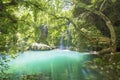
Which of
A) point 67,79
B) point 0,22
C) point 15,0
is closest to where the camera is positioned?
point 0,22

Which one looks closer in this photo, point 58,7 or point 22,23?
point 22,23

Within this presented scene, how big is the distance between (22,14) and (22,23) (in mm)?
742

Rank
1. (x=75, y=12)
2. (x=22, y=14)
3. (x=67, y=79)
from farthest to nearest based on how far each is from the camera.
Answer: (x=75, y=12), (x=67, y=79), (x=22, y=14)

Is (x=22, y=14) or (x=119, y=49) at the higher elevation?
(x=22, y=14)

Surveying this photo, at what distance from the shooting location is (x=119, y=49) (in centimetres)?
2352

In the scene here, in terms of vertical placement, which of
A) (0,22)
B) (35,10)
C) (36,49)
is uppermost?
(35,10)

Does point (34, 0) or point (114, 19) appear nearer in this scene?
point (34, 0)

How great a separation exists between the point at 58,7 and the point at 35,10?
14.8 feet

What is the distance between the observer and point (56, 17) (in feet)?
43.3

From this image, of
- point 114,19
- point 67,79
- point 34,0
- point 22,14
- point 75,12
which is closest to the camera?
point 34,0

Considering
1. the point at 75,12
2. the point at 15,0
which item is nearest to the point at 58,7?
the point at 15,0

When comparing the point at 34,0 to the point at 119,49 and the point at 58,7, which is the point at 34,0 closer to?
the point at 58,7

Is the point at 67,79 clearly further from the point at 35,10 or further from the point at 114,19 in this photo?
the point at 114,19

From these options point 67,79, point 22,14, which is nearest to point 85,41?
point 67,79
